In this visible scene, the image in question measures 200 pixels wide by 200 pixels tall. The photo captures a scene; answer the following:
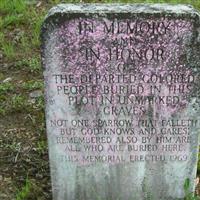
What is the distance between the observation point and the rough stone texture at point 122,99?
134 inches

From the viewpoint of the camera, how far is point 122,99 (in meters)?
3.63

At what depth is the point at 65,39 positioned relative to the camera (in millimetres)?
3445

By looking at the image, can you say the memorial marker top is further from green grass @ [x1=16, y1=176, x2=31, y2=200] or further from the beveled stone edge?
green grass @ [x1=16, y1=176, x2=31, y2=200]

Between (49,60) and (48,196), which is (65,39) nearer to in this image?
(49,60)

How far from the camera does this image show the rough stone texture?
3.40 meters

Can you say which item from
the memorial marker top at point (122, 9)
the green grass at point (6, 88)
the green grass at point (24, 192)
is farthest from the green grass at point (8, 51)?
the memorial marker top at point (122, 9)

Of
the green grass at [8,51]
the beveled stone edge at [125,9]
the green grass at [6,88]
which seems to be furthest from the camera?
the green grass at [8,51]

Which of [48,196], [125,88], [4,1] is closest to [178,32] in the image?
[125,88]

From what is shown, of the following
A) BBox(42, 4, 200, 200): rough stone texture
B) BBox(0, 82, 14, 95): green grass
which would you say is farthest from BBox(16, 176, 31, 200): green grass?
BBox(0, 82, 14, 95): green grass

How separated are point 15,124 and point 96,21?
195cm

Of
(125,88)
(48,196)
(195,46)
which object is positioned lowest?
(48,196)

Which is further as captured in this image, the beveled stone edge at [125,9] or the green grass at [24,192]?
the green grass at [24,192]

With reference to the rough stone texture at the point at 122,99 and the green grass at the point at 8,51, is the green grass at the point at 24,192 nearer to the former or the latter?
the rough stone texture at the point at 122,99

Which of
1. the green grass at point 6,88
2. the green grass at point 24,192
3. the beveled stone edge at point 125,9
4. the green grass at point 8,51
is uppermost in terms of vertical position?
the beveled stone edge at point 125,9
